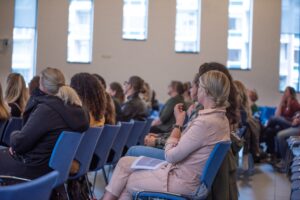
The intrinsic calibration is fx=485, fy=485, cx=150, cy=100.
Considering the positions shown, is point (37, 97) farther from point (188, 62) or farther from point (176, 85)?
point (188, 62)

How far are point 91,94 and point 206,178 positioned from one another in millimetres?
1683

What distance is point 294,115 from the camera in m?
7.59

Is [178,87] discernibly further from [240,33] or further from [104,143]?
[240,33]

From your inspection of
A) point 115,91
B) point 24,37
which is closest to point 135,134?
point 115,91

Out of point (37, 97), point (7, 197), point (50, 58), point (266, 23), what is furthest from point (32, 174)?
point (266, 23)

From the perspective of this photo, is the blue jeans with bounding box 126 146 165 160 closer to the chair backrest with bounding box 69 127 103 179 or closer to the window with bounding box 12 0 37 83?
the chair backrest with bounding box 69 127 103 179

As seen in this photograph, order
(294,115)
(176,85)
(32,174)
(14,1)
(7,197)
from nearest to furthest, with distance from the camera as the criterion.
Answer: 1. (7,197)
2. (32,174)
3. (176,85)
4. (294,115)
5. (14,1)

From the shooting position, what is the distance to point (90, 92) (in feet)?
13.4

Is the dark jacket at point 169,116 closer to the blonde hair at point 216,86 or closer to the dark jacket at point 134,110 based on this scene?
the dark jacket at point 134,110

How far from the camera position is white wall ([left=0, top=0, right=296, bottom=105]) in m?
11.3

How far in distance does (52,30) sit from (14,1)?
3.55 feet

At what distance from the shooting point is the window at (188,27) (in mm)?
11836

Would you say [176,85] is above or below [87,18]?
below

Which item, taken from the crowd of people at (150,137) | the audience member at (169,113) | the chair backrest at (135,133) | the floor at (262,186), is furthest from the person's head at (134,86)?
the crowd of people at (150,137)
